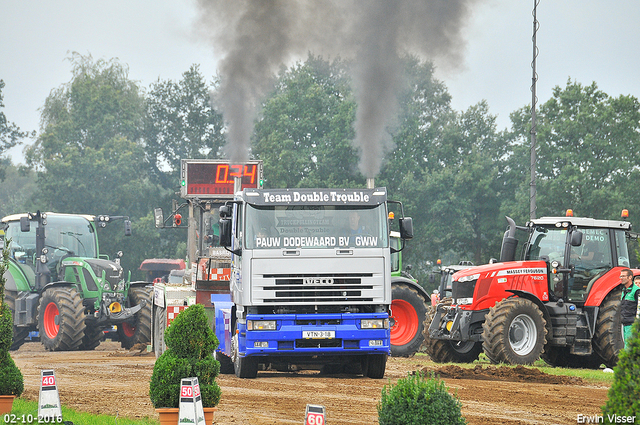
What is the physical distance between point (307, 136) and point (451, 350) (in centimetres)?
3061

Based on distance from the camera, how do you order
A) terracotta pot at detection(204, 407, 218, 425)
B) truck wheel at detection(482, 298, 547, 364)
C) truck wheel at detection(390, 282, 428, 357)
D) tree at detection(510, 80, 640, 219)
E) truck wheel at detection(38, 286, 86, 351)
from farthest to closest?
tree at detection(510, 80, 640, 219) < truck wheel at detection(38, 286, 86, 351) < truck wheel at detection(390, 282, 428, 357) < truck wheel at detection(482, 298, 547, 364) < terracotta pot at detection(204, 407, 218, 425)

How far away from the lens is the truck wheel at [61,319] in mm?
20391

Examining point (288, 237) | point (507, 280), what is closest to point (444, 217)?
point (507, 280)

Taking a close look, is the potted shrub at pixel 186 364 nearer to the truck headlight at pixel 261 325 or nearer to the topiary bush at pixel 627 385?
the truck headlight at pixel 261 325

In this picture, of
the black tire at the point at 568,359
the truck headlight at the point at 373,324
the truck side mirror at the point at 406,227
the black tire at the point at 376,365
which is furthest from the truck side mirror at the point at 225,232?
the black tire at the point at 568,359

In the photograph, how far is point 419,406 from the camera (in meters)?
5.62

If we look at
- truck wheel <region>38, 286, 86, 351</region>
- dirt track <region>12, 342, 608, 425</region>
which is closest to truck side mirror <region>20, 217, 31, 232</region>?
truck wheel <region>38, 286, 86, 351</region>

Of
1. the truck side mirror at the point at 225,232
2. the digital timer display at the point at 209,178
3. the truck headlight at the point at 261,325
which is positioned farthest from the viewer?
the digital timer display at the point at 209,178

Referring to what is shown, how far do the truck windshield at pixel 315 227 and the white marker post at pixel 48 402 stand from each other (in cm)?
454

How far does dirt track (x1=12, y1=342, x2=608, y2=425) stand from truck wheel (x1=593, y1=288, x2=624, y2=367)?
2513 mm

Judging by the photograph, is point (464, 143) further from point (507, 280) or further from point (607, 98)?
point (507, 280)

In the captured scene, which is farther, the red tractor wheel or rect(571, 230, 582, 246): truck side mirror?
the red tractor wheel

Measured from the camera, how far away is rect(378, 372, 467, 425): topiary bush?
5598 millimetres

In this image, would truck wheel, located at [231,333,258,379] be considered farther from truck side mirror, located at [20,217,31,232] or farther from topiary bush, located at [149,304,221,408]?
truck side mirror, located at [20,217,31,232]
